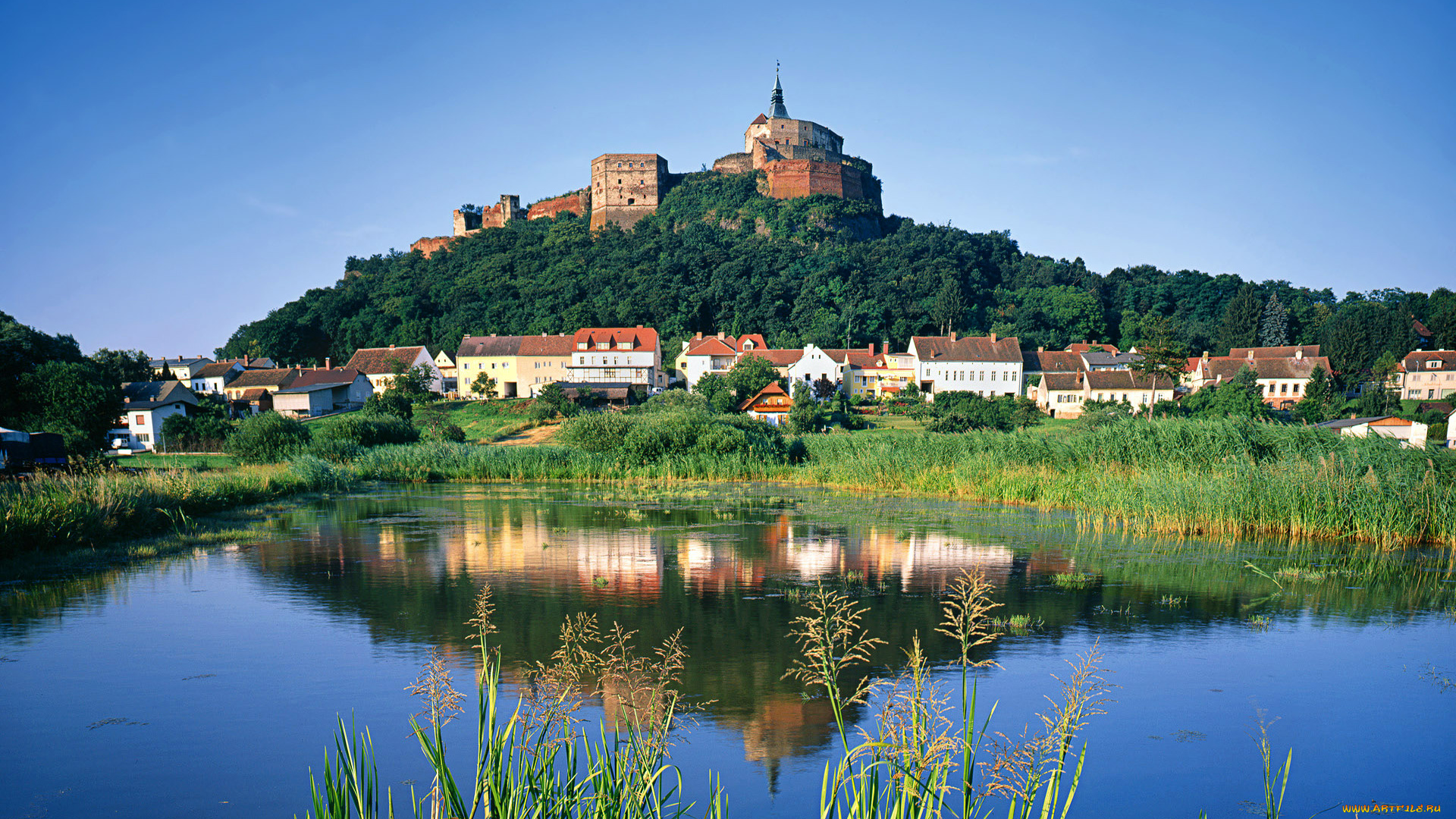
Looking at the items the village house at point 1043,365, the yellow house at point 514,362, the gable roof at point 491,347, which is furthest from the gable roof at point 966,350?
the gable roof at point 491,347

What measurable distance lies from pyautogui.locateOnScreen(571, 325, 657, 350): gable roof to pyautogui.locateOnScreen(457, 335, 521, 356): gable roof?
572cm

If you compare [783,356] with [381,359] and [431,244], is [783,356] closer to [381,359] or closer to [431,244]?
[381,359]

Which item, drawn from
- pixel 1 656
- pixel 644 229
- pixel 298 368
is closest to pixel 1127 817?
pixel 1 656

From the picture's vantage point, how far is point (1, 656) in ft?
29.5

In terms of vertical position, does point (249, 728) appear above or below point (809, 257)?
below

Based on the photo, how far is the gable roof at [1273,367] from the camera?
7312 cm

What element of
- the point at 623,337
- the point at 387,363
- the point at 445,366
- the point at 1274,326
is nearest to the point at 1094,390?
the point at 1274,326

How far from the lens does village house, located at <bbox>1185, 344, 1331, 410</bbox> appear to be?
7244 cm

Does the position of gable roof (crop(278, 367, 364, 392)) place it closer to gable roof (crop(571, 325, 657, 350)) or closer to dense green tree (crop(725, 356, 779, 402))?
gable roof (crop(571, 325, 657, 350))

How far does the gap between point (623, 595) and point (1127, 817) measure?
730 centimetres

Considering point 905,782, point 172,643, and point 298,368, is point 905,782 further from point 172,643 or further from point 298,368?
point 298,368

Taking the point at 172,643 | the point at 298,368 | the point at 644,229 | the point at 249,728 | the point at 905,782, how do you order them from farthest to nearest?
the point at 644,229 → the point at 298,368 → the point at 172,643 → the point at 249,728 → the point at 905,782

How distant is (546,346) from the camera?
78.2m

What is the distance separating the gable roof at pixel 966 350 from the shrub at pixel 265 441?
55.6 metres
